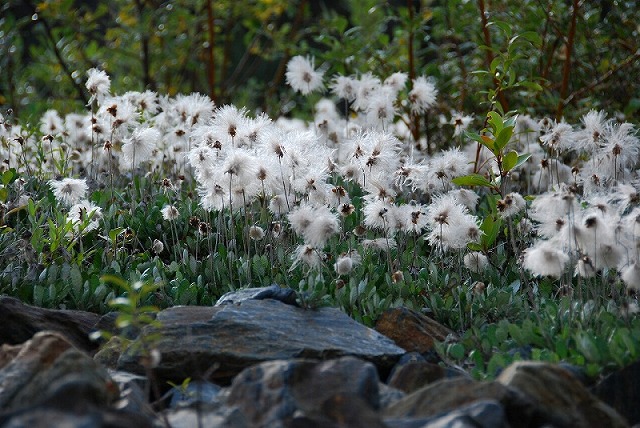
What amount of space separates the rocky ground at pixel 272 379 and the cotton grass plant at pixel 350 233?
26 cm

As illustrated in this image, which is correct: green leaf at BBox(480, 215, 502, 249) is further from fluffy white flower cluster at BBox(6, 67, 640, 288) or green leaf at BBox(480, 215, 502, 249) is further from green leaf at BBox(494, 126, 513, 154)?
green leaf at BBox(494, 126, 513, 154)

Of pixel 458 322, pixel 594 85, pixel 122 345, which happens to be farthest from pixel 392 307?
pixel 594 85

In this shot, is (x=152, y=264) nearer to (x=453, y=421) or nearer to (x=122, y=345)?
(x=122, y=345)

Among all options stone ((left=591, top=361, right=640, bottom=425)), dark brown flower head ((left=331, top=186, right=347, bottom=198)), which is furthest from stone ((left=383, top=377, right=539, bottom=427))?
dark brown flower head ((left=331, top=186, right=347, bottom=198))

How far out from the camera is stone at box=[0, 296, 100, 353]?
364 centimetres

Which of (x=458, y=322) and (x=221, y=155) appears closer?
(x=458, y=322)

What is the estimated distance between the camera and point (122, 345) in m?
3.48

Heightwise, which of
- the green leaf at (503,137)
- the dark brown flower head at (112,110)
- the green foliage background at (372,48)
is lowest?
the green leaf at (503,137)

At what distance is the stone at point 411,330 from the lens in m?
3.73

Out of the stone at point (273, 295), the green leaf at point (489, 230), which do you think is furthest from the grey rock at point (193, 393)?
the green leaf at point (489, 230)

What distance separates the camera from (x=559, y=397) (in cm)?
272

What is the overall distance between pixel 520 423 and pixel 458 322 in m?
1.40

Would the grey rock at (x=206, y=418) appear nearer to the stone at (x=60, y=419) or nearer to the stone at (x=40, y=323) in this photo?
the stone at (x=60, y=419)

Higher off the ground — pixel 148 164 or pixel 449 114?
pixel 449 114
